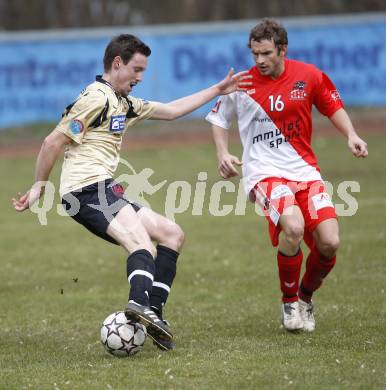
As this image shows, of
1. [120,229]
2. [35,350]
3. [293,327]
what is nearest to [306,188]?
[293,327]

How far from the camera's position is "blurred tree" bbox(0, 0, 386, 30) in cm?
3656

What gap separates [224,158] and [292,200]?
61 centimetres

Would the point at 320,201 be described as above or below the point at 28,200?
below

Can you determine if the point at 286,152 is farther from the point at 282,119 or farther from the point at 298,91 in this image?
the point at 298,91

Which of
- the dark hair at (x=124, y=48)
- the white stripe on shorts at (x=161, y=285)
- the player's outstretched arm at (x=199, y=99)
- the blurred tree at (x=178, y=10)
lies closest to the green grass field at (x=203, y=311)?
the white stripe on shorts at (x=161, y=285)

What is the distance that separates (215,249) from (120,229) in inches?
203

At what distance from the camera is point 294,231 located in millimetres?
7023

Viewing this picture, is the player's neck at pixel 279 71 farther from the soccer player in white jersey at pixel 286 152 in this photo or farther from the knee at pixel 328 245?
the knee at pixel 328 245

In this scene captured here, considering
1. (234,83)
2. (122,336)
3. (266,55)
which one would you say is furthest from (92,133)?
(266,55)

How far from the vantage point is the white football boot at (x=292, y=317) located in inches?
284

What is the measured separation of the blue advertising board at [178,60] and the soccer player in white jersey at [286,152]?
1526 centimetres

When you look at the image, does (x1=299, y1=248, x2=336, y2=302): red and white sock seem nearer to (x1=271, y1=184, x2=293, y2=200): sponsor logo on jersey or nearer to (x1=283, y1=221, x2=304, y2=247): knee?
(x1=283, y1=221, x2=304, y2=247): knee

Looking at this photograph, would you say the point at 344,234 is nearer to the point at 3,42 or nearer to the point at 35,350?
the point at 35,350

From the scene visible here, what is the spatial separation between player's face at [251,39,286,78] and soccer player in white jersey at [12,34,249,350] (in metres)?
0.97
